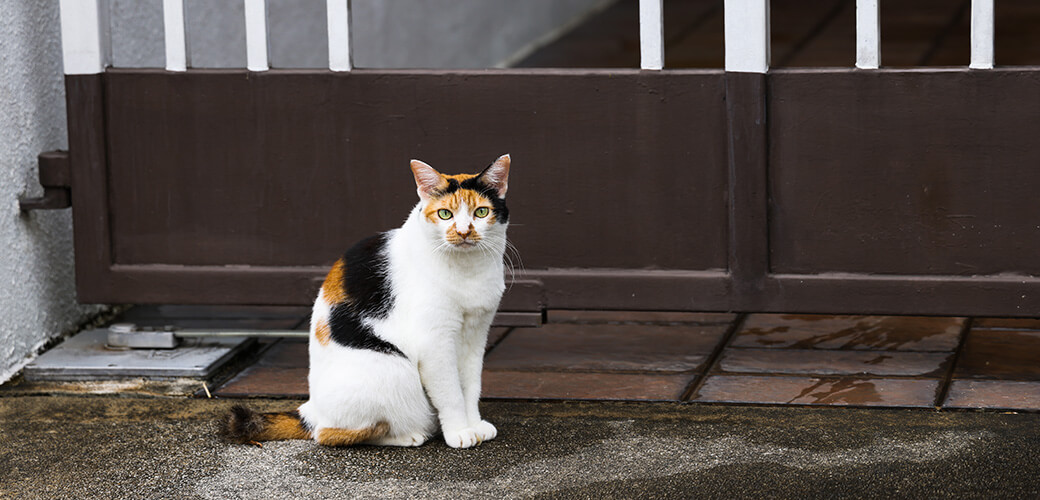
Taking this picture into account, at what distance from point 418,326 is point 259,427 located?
1.93 ft

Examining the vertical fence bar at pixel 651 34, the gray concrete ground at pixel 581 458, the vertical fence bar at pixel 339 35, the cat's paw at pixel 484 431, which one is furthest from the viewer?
the vertical fence bar at pixel 339 35

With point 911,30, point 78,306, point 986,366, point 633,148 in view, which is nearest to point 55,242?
point 78,306

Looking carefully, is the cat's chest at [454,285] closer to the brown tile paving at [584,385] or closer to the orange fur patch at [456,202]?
the orange fur patch at [456,202]

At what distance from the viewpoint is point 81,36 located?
4.56 meters

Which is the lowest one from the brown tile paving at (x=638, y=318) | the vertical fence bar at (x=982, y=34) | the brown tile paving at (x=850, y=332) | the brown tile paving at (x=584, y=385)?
the brown tile paving at (x=584, y=385)

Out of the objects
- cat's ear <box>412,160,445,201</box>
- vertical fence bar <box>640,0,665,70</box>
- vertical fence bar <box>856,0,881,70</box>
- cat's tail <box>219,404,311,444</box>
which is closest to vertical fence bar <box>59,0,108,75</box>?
cat's tail <box>219,404,311,444</box>

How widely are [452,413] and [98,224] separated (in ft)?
5.67

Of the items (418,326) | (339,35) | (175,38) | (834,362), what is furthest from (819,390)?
(175,38)

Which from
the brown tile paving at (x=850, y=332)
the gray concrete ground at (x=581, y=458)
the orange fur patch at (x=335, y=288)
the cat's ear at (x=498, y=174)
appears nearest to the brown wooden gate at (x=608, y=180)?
the brown tile paving at (x=850, y=332)

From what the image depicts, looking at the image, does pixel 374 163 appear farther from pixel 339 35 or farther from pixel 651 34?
pixel 651 34

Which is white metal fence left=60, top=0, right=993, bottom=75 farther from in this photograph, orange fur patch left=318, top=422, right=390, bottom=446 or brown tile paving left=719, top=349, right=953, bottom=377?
orange fur patch left=318, top=422, right=390, bottom=446

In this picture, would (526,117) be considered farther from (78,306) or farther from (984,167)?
(78,306)

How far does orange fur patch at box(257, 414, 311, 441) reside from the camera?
380 cm

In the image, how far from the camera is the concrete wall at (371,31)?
5.27 m
